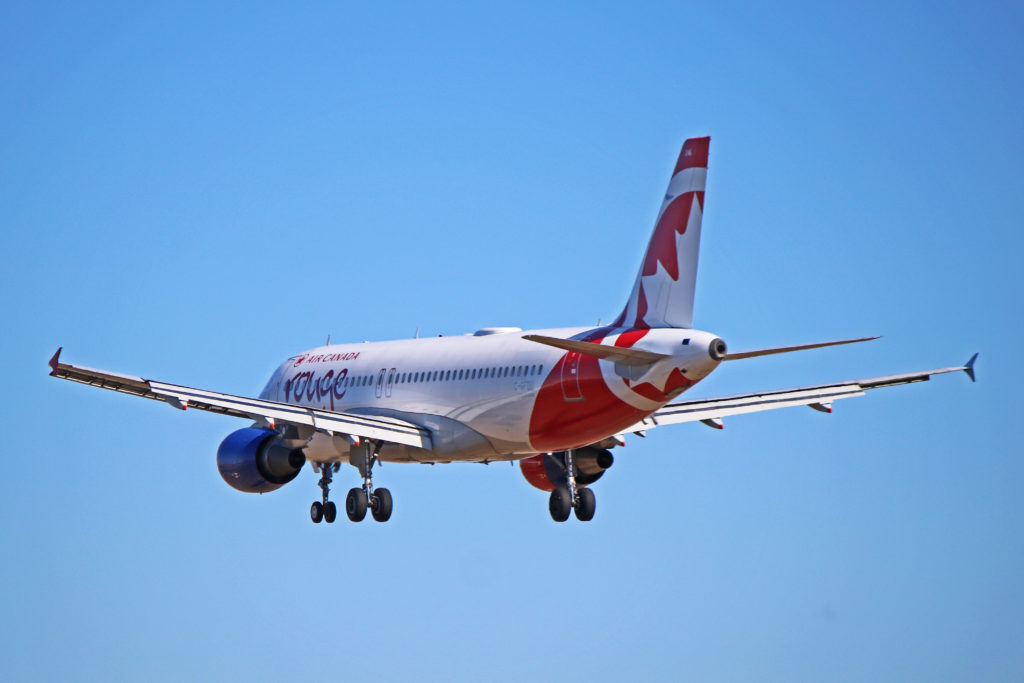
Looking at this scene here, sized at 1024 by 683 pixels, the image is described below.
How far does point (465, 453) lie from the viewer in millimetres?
50156

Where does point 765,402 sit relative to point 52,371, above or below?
above

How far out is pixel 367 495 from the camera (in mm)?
51344

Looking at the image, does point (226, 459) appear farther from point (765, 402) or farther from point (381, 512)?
point (765, 402)

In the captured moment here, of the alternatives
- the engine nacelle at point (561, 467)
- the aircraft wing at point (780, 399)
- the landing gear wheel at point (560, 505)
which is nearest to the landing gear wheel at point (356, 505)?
the engine nacelle at point (561, 467)

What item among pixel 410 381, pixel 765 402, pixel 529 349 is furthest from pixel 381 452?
pixel 765 402

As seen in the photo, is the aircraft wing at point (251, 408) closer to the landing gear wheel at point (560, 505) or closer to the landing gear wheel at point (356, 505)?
the landing gear wheel at point (356, 505)

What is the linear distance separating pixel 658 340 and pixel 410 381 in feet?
38.9

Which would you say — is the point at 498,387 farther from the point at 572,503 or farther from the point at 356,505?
the point at 356,505

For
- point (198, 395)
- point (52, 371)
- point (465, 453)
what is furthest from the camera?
point (465, 453)

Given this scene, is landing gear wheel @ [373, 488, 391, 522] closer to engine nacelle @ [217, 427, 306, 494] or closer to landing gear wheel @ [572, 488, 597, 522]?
engine nacelle @ [217, 427, 306, 494]

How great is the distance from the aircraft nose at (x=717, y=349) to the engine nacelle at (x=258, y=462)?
1598 centimetres

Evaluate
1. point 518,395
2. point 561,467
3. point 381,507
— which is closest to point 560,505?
point 561,467

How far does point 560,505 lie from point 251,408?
30.2ft

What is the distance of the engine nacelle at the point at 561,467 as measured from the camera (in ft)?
167
